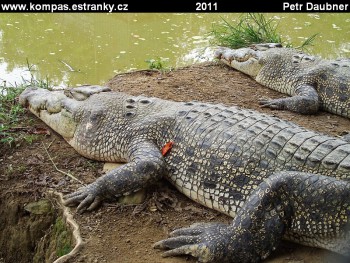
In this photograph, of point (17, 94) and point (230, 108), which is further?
point (17, 94)

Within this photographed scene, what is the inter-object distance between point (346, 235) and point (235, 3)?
6888 millimetres

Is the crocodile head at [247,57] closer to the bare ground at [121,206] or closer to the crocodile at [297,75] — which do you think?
the crocodile at [297,75]

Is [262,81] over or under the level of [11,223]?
over

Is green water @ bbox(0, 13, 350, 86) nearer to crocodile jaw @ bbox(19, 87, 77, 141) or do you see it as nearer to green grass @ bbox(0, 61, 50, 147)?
green grass @ bbox(0, 61, 50, 147)

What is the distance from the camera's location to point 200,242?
326 cm

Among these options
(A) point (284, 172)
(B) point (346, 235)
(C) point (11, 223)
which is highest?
(A) point (284, 172)

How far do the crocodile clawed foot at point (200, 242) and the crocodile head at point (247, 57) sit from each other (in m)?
3.75

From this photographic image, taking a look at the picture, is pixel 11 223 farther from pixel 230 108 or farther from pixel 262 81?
pixel 262 81

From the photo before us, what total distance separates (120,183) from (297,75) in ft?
11.1

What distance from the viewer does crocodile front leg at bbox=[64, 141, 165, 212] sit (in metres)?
3.85

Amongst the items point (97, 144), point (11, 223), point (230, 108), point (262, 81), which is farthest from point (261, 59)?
point (11, 223)

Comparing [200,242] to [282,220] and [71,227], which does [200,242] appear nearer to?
[282,220]

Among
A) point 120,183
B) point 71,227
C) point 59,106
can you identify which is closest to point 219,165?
point 120,183

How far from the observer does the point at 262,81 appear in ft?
21.7
